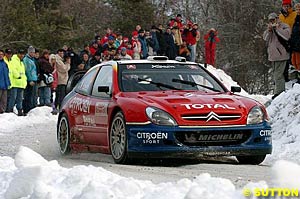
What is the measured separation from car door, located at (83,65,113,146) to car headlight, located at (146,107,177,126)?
3.68 feet

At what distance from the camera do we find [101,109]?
1137 cm

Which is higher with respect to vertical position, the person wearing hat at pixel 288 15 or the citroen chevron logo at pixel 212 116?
the person wearing hat at pixel 288 15

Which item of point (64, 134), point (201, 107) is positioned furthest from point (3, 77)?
point (201, 107)

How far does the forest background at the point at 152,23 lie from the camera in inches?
1458

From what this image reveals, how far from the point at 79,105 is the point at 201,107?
2.86 metres

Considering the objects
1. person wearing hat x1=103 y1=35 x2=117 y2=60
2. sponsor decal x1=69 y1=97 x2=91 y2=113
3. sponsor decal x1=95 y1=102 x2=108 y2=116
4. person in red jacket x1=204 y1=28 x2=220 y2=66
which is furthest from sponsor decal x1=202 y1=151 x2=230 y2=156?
person in red jacket x1=204 y1=28 x2=220 y2=66

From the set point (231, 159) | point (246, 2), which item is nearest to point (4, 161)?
point (231, 159)

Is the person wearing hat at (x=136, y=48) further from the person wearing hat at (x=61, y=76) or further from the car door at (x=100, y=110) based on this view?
the car door at (x=100, y=110)

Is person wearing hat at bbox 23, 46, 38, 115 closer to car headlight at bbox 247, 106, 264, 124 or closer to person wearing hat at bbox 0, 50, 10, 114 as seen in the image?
person wearing hat at bbox 0, 50, 10, 114

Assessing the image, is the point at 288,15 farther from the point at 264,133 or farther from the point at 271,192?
the point at 271,192

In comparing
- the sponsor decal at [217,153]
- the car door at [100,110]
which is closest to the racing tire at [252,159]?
the sponsor decal at [217,153]

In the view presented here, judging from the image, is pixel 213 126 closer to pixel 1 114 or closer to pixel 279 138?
pixel 279 138

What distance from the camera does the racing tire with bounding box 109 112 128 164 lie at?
10437 millimetres

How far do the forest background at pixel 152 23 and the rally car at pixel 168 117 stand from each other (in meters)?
22.6
